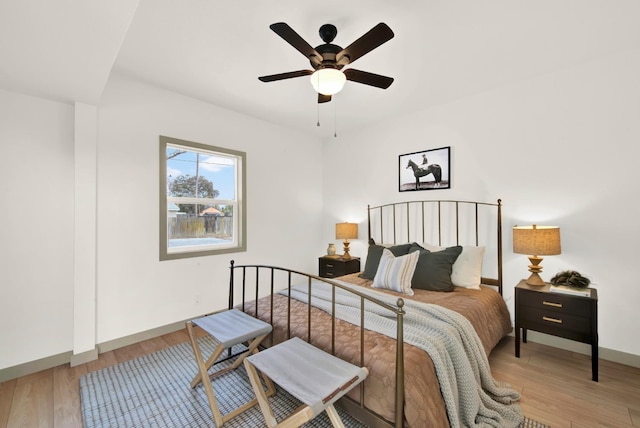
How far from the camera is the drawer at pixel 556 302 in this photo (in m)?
2.14

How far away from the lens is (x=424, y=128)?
137 inches

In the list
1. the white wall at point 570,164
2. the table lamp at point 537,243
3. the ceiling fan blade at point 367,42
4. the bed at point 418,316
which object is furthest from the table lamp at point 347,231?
the ceiling fan blade at point 367,42

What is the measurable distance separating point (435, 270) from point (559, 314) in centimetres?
97

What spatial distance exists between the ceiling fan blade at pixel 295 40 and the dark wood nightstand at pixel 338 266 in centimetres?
269

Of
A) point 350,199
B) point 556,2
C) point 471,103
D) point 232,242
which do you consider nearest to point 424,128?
point 471,103

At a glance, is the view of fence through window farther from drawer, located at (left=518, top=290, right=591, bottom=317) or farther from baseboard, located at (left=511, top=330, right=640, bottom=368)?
baseboard, located at (left=511, top=330, right=640, bottom=368)

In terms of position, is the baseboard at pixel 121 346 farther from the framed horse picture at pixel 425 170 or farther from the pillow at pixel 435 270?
the framed horse picture at pixel 425 170

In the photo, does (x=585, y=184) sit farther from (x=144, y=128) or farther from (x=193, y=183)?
(x=144, y=128)

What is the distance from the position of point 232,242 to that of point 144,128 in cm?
163

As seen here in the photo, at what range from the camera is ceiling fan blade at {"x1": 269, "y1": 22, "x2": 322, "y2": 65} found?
4.98 feet

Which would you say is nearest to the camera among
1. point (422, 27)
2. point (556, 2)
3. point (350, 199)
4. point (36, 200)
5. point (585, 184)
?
point (556, 2)

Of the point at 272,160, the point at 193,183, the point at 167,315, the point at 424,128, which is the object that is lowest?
the point at 167,315

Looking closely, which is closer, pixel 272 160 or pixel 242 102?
pixel 242 102

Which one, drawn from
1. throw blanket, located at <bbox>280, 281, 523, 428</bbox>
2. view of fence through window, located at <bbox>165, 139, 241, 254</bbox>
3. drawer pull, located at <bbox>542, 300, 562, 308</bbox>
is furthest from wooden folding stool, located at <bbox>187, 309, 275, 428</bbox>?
drawer pull, located at <bbox>542, 300, 562, 308</bbox>
